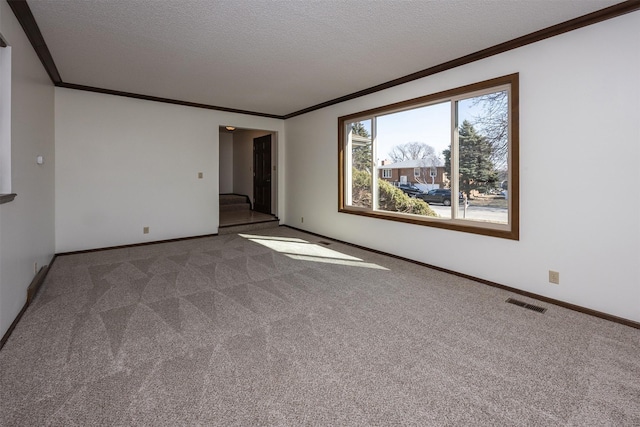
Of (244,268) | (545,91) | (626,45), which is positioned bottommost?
(244,268)

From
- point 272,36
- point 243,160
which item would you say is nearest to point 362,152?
point 272,36

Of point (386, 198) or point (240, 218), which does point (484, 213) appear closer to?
point (386, 198)

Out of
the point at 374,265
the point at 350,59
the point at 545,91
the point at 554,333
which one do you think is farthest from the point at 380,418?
the point at 350,59

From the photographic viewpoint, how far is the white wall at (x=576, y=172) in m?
2.51

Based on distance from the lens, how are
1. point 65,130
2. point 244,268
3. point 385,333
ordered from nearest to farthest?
point 385,333 → point 244,268 → point 65,130

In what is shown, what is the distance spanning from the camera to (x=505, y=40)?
3127 millimetres

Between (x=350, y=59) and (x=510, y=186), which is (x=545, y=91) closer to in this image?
(x=510, y=186)

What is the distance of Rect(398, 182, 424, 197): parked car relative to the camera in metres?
4.38

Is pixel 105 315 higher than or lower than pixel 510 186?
lower

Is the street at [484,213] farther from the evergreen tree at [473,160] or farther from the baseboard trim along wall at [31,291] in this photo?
the baseboard trim along wall at [31,291]

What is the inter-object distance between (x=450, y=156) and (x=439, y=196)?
531mm

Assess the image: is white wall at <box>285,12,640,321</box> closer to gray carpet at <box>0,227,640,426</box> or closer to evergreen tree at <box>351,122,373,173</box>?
gray carpet at <box>0,227,640,426</box>

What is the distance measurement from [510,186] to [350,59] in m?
2.28

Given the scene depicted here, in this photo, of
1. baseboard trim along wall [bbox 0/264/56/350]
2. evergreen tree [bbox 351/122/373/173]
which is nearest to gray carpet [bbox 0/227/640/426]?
baseboard trim along wall [bbox 0/264/56/350]
